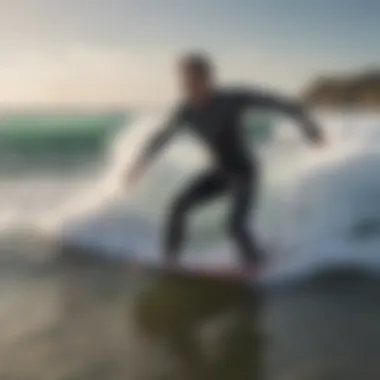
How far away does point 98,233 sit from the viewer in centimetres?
104

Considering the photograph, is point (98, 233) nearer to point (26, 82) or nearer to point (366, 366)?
point (26, 82)

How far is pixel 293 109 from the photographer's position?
3.32 ft

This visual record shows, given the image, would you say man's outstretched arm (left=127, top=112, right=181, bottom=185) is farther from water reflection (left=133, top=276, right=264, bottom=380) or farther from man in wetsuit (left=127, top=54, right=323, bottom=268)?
water reflection (left=133, top=276, right=264, bottom=380)

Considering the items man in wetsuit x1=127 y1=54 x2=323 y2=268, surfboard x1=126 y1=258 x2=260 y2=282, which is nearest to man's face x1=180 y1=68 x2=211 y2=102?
man in wetsuit x1=127 y1=54 x2=323 y2=268

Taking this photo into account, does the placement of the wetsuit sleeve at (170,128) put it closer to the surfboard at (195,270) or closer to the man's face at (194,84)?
the man's face at (194,84)

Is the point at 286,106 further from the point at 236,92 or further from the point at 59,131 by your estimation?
the point at 59,131

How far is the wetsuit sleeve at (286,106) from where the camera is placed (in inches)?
39.6

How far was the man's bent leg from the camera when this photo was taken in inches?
40.1

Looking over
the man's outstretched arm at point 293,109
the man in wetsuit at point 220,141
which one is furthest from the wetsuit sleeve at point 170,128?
the man's outstretched arm at point 293,109

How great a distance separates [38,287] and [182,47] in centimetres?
40

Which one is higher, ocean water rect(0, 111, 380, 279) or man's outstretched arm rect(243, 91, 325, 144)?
man's outstretched arm rect(243, 91, 325, 144)

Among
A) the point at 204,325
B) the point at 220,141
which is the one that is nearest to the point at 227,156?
the point at 220,141

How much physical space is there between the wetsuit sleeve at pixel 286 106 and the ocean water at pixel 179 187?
1cm

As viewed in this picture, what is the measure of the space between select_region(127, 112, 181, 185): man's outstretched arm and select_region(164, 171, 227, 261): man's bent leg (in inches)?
2.7
